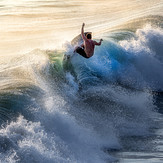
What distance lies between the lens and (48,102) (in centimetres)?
1432

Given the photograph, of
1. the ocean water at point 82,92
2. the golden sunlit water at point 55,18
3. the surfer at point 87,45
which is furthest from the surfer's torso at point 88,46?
the golden sunlit water at point 55,18

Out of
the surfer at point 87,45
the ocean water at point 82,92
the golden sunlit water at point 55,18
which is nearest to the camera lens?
the ocean water at point 82,92

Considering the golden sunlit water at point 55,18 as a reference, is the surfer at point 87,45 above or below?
below

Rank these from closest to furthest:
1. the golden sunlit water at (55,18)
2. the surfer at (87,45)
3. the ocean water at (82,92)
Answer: the ocean water at (82,92) → the surfer at (87,45) → the golden sunlit water at (55,18)

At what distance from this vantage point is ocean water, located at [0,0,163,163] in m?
12.2

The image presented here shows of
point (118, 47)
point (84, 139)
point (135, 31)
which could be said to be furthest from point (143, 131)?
point (135, 31)

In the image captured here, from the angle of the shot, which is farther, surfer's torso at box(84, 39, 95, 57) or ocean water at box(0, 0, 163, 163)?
surfer's torso at box(84, 39, 95, 57)

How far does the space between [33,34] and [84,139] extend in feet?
46.0

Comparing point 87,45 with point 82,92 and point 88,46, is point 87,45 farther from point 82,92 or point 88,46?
point 82,92

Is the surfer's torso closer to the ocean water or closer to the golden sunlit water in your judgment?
the ocean water

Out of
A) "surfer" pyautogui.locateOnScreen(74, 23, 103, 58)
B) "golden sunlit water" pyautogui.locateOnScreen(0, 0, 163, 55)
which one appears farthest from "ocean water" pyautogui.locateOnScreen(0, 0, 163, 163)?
"surfer" pyautogui.locateOnScreen(74, 23, 103, 58)

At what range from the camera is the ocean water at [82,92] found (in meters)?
12.2

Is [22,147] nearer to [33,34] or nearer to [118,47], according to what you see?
[118,47]

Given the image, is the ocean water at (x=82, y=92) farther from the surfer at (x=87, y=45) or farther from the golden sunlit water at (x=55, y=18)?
the surfer at (x=87, y=45)
